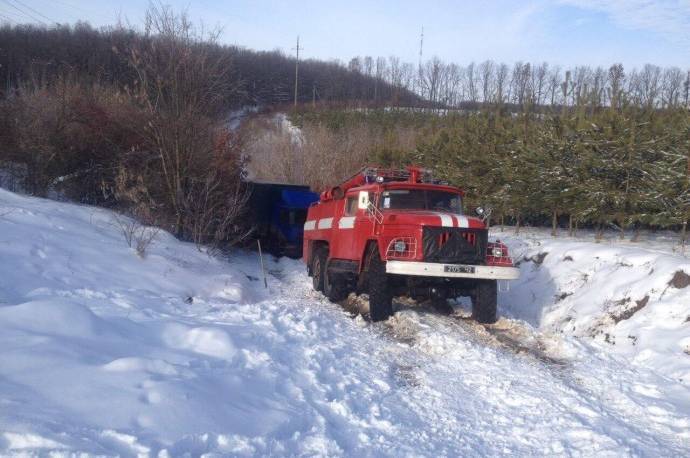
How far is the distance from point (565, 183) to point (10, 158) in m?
15.5

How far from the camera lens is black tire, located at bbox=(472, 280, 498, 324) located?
9.32 meters

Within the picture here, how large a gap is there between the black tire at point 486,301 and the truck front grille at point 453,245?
0.47m

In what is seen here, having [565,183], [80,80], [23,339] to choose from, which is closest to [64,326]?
[23,339]

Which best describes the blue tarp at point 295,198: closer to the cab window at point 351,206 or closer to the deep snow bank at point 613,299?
the cab window at point 351,206

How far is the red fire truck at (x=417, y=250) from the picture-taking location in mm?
8922

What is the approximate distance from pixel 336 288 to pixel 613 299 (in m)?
4.96

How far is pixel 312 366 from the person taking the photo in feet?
21.4

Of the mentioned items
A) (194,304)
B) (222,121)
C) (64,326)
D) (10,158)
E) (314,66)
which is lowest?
(194,304)

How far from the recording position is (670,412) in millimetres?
5703

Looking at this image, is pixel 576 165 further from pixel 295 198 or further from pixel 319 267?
pixel 295 198

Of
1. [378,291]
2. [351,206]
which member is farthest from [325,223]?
[378,291]

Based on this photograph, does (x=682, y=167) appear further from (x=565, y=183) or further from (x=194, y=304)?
(x=194, y=304)

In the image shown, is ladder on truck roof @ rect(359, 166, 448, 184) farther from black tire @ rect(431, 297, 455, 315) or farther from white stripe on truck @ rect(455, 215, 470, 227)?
black tire @ rect(431, 297, 455, 315)

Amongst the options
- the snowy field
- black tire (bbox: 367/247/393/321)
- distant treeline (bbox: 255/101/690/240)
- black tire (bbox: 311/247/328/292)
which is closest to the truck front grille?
black tire (bbox: 367/247/393/321)
